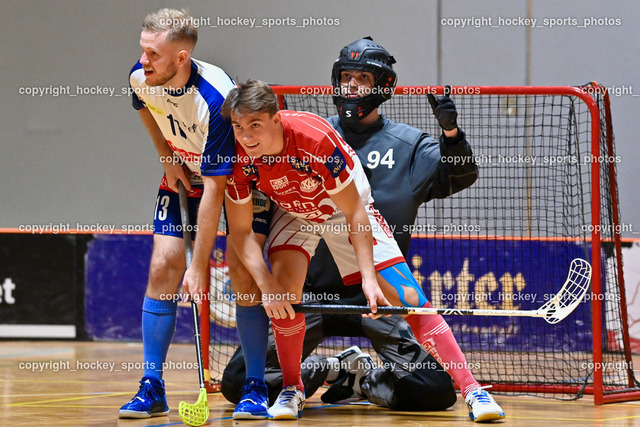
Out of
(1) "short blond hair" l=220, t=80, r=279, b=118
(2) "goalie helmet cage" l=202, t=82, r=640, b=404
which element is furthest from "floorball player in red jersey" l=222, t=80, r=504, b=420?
(2) "goalie helmet cage" l=202, t=82, r=640, b=404

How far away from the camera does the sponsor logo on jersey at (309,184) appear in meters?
3.58

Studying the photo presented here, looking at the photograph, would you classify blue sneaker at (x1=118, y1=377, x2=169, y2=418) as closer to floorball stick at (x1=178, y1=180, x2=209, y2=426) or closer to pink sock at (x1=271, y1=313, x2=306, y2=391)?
floorball stick at (x1=178, y1=180, x2=209, y2=426)

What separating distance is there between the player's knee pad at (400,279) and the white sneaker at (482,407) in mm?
464

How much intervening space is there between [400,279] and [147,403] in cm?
126

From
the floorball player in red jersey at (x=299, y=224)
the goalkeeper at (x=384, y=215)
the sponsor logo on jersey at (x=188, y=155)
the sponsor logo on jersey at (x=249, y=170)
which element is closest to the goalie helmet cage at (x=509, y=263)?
the goalkeeper at (x=384, y=215)

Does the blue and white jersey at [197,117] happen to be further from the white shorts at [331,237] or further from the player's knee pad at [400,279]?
the player's knee pad at [400,279]

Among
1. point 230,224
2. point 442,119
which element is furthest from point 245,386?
point 442,119

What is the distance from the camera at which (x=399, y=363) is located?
4.08m

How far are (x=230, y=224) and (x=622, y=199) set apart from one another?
16.3 ft

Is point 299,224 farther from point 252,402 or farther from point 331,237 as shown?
point 252,402

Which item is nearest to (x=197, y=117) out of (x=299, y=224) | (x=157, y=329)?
(x=299, y=224)

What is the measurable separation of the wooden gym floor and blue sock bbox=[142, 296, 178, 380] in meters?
0.28

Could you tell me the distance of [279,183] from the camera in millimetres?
3572

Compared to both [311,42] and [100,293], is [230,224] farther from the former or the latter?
[311,42]
